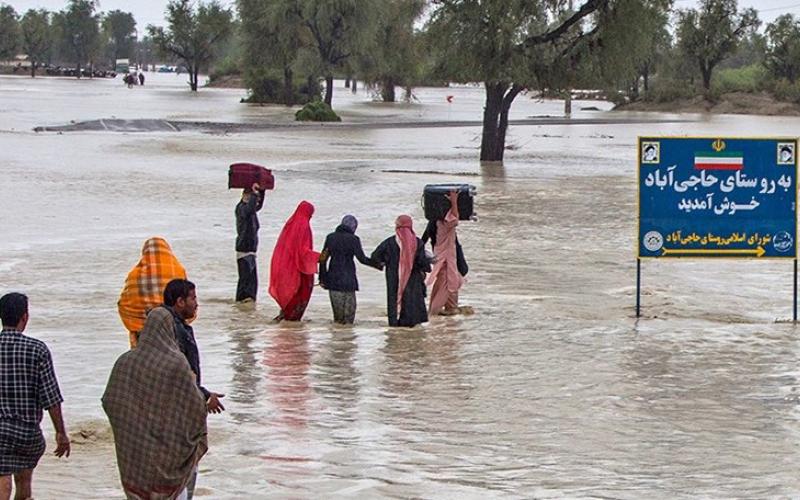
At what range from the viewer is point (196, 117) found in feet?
224

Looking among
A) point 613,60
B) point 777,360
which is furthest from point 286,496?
point 613,60

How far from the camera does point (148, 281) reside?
974 cm

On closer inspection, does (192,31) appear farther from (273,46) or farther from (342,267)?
(342,267)

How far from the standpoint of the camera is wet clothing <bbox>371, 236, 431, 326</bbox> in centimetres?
1448

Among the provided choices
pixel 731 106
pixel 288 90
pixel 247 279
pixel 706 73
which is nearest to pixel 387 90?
pixel 288 90

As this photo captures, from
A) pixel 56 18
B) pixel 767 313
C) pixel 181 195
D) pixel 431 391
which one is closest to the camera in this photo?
pixel 431 391

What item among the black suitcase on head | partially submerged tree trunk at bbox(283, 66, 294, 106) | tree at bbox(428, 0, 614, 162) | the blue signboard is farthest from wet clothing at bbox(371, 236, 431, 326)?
partially submerged tree trunk at bbox(283, 66, 294, 106)

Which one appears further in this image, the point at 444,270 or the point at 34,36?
the point at 34,36

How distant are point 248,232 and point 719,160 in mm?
4859

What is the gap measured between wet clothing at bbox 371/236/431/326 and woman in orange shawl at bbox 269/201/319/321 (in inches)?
29.6

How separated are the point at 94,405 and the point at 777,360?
6.11 m

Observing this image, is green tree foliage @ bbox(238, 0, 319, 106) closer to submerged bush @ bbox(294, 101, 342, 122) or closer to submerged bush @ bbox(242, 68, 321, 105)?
submerged bush @ bbox(242, 68, 321, 105)

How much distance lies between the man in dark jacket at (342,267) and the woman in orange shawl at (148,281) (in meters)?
4.78

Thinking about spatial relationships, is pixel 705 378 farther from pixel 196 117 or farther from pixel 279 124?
pixel 196 117
